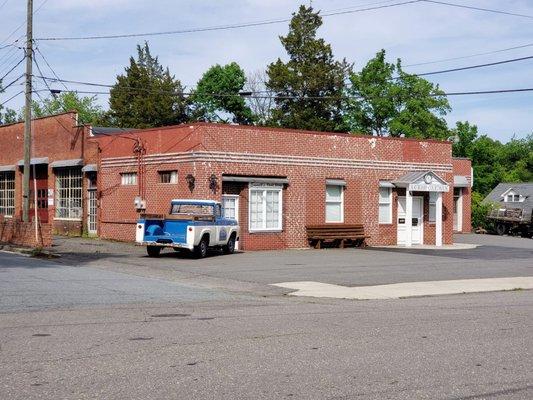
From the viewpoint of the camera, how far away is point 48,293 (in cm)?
1503

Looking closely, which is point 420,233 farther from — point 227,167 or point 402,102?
point 402,102

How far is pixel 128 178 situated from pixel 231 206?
A: 5803mm

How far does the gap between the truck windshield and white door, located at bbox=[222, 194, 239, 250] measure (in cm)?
300

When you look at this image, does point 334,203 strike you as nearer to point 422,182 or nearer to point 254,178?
point 422,182

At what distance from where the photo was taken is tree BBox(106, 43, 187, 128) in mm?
73188

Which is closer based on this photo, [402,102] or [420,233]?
[420,233]

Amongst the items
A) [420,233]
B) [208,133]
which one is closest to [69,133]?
[208,133]

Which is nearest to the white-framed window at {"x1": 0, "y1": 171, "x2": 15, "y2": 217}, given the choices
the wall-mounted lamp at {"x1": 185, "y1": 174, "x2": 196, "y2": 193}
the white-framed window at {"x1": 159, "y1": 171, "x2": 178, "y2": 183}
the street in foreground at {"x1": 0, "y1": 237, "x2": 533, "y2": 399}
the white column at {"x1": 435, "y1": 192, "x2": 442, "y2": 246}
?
the white-framed window at {"x1": 159, "y1": 171, "x2": 178, "y2": 183}

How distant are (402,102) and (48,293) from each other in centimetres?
5558

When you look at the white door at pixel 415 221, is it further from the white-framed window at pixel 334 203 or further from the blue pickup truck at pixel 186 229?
the blue pickup truck at pixel 186 229

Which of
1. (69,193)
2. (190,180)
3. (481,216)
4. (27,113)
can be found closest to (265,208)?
(190,180)

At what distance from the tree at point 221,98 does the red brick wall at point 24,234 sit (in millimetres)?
41237

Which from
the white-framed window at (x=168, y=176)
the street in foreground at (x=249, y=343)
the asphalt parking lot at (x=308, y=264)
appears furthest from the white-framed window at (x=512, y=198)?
the street in foreground at (x=249, y=343)

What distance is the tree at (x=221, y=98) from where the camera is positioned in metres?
72.2
